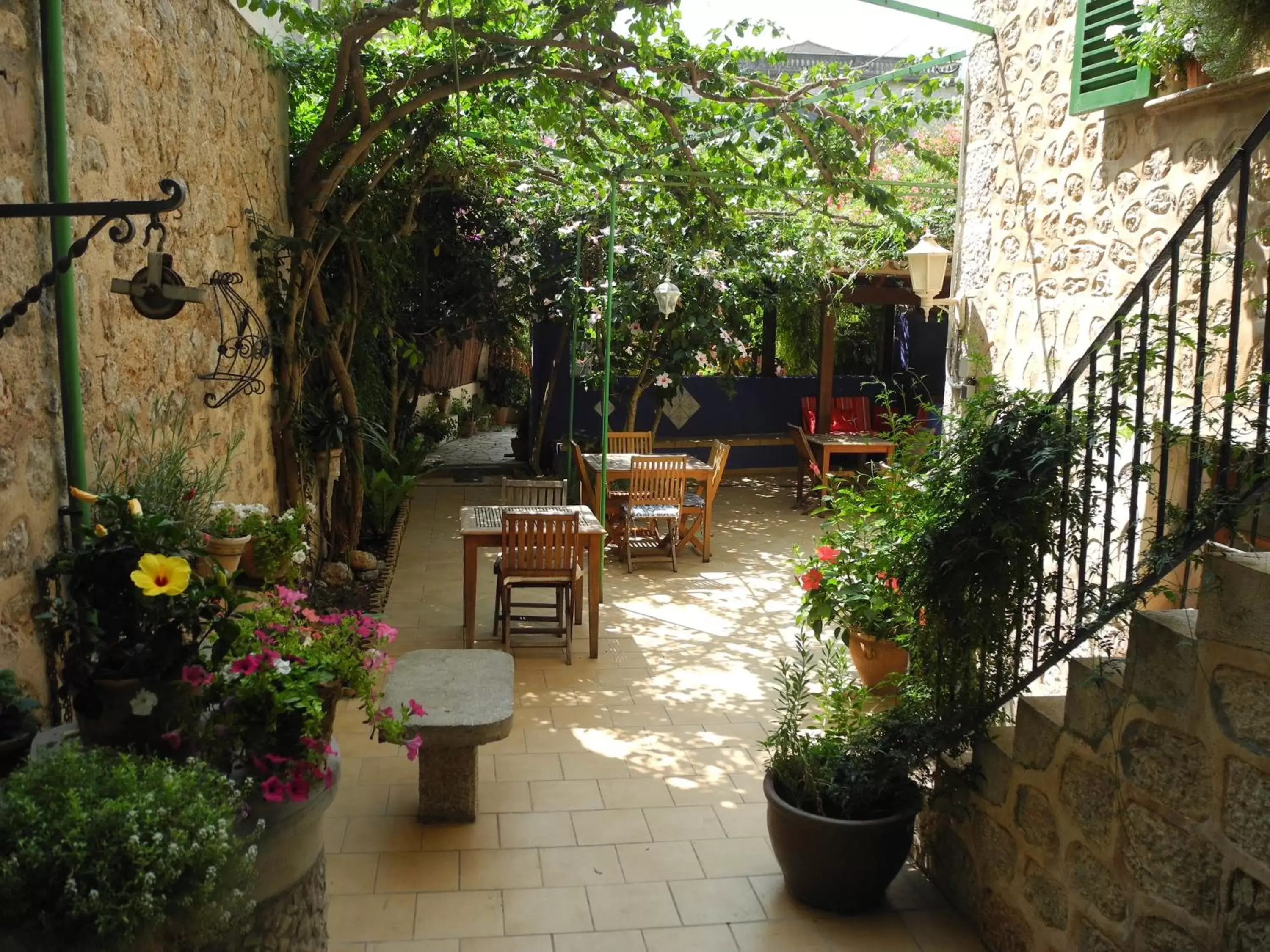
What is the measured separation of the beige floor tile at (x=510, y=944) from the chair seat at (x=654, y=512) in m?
4.46

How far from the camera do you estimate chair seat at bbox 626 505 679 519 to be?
7359 mm

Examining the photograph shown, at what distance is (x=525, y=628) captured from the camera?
5668 millimetres

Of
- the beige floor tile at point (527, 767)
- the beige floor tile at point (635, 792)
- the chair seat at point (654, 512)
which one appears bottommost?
the beige floor tile at point (635, 792)

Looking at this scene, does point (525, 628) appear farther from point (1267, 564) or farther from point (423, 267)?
point (423, 267)

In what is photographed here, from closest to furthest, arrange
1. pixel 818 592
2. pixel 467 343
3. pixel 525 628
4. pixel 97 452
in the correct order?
pixel 97 452 < pixel 818 592 < pixel 525 628 < pixel 467 343

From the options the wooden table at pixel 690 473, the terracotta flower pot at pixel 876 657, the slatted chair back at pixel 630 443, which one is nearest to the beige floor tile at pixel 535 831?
the terracotta flower pot at pixel 876 657

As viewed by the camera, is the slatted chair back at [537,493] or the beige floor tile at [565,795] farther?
the slatted chair back at [537,493]

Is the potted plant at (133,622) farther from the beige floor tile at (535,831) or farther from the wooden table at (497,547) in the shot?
the wooden table at (497,547)

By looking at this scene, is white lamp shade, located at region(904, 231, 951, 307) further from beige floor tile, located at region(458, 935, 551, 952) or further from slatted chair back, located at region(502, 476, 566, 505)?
beige floor tile, located at region(458, 935, 551, 952)

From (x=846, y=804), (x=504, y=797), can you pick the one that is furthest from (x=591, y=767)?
(x=846, y=804)

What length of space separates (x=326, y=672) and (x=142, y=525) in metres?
0.53

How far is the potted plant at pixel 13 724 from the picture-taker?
6.98ft

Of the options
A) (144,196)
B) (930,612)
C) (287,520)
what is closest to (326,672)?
(287,520)

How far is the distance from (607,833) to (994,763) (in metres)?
1.37
